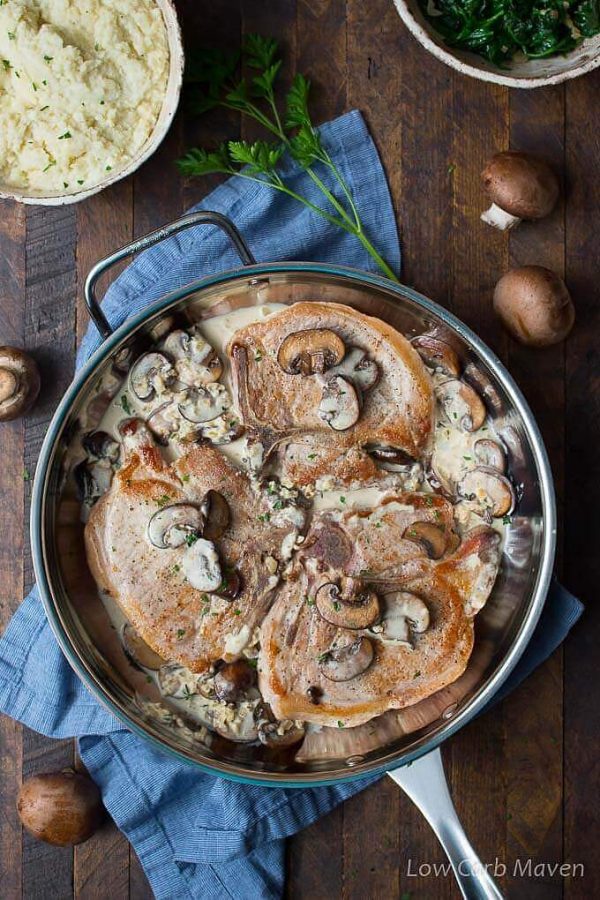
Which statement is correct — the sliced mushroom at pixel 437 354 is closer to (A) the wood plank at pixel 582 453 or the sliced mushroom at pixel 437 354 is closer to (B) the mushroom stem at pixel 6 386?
(A) the wood plank at pixel 582 453

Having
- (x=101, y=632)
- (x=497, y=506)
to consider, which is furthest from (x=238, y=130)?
(x=101, y=632)

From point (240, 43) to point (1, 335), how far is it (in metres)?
1.55

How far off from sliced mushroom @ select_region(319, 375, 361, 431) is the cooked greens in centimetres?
144

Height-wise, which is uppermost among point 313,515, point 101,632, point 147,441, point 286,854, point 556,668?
point 147,441

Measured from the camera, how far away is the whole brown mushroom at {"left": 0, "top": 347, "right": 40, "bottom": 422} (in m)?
3.38

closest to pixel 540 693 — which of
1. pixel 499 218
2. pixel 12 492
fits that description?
pixel 499 218

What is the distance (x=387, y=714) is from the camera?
339cm

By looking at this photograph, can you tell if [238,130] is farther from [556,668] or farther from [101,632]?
[556,668]

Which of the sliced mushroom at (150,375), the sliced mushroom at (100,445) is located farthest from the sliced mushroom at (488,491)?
the sliced mushroom at (100,445)

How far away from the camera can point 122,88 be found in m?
3.34

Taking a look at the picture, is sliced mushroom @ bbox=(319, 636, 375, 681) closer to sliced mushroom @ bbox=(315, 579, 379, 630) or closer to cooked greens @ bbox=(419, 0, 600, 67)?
sliced mushroom @ bbox=(315, 579, 379, 630)

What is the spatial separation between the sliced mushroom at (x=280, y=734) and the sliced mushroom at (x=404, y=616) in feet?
1.72

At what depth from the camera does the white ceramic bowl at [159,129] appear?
10.7 ft

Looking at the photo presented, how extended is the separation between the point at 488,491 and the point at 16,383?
6.14ft
